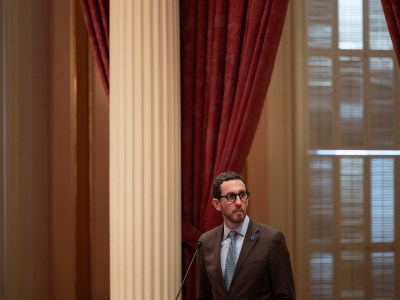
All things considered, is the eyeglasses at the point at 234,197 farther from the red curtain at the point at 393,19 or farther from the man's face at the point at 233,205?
the red curtain at the point at 393,19

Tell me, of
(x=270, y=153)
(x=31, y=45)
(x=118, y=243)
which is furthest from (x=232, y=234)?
(x=31, y=45)

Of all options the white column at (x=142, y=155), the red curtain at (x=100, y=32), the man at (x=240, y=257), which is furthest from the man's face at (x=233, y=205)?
the red curtain at (x=100, y=32)

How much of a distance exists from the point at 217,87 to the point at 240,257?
144 cm

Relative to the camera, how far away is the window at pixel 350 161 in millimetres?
4359

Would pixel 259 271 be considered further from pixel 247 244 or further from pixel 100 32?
pixel 100 32

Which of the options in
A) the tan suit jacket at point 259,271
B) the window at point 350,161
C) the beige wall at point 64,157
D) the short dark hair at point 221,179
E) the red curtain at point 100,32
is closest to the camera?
the tan suit jacket at point 259,271

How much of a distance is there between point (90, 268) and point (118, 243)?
1093 mm

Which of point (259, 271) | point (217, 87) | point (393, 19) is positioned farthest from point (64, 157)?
point (393, 19)

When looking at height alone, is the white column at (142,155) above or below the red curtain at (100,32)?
below

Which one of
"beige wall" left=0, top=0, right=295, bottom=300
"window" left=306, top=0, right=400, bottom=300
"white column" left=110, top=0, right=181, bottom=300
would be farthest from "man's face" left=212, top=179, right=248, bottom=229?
"window" left=306, top=0, right=400, bottom=300

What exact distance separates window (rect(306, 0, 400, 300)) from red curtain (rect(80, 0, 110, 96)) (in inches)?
Answer: 63.1

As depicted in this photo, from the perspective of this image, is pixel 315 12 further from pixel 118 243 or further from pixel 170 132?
pixel 118 243

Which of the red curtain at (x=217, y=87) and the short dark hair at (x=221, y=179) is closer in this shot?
the short dark hair at (x=221, y=179)

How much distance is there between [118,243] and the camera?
3268mm
